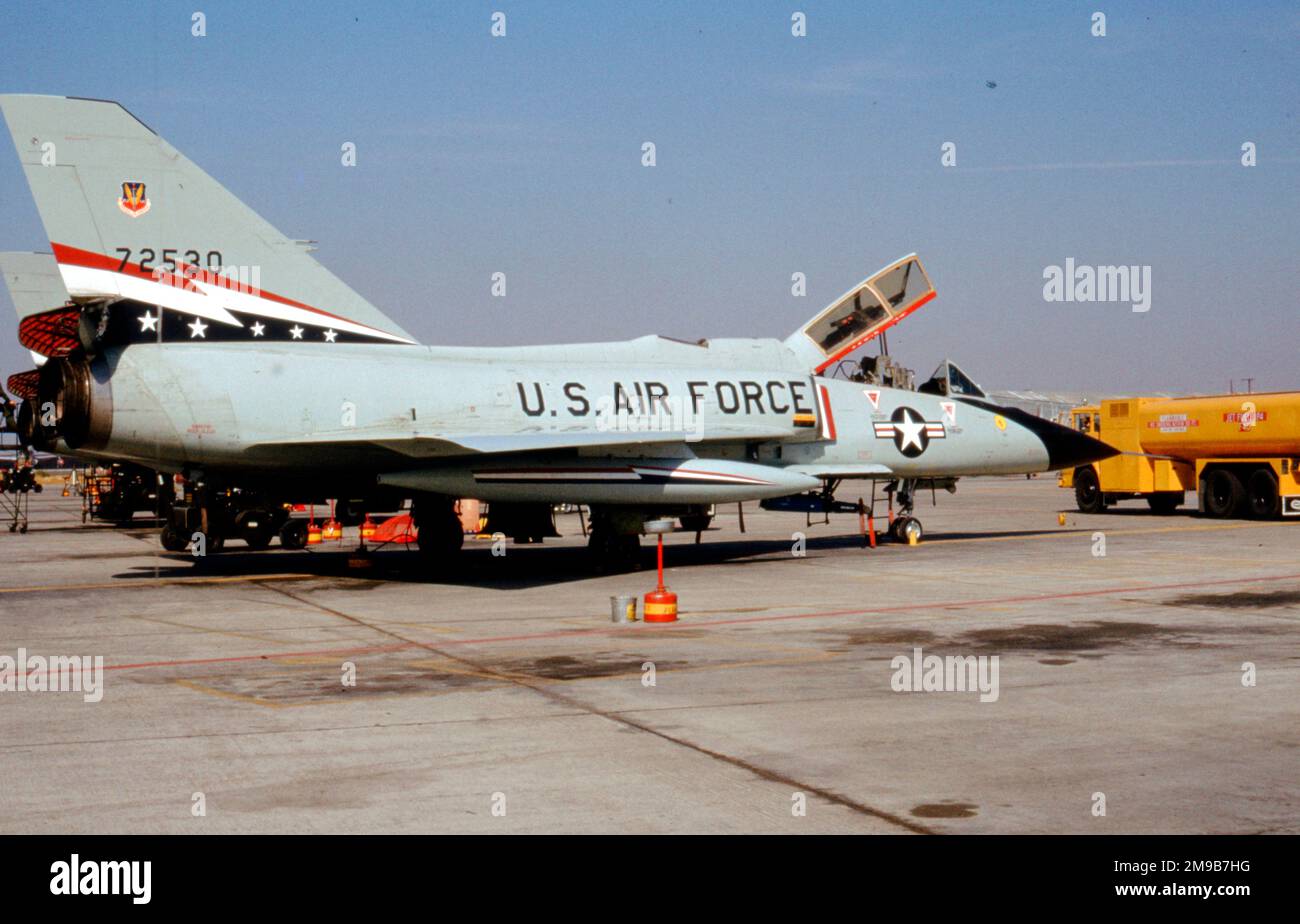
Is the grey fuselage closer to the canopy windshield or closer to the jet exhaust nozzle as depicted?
the jet exhaust nozzle

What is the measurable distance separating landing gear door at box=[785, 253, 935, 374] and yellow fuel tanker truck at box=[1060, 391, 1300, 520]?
415 inches

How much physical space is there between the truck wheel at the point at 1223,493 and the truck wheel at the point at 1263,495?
0.21 metres

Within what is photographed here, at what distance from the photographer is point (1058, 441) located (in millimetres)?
22734

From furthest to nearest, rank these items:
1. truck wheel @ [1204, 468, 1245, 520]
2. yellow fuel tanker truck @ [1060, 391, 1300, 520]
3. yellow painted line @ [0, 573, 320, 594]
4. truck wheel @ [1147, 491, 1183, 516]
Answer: truck wheel @ [1147, 491, 1183, 516] → truck wheel @ [1204, 468, 1245, 520] → yellow fuel tanker truck @ [1060, 391, 1300, 520] → yellow painted line @ [0, 573, 320, 594]

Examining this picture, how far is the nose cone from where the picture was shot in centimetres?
2264

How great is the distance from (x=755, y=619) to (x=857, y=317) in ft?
28.6

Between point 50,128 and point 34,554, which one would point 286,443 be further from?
point 34,554

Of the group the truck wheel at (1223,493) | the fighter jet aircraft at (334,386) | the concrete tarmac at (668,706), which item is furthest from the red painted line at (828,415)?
the truck wheel at (1223,493)

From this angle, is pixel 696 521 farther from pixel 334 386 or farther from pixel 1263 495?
pixel 1263 495

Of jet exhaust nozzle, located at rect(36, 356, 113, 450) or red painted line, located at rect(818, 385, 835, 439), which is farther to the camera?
red painted line, located at rect(818, 385, 835, 439)

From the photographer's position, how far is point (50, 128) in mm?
15641

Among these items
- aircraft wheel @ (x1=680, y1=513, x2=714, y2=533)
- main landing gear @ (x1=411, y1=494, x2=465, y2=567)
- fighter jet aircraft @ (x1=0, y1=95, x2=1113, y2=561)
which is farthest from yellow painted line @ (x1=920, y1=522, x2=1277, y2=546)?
main landing gear @ (x1=411, y1=494, x2=465, y2=567)

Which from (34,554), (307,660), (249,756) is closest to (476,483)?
(307,660)
